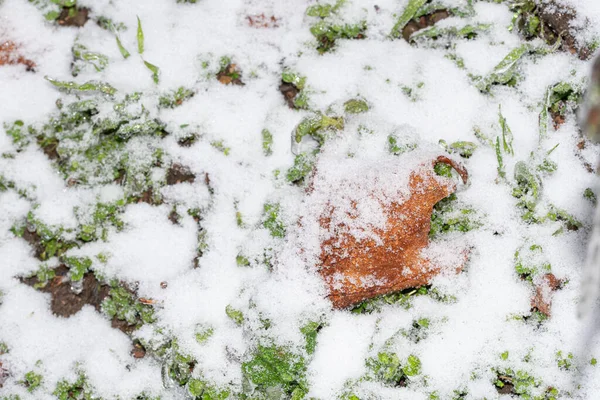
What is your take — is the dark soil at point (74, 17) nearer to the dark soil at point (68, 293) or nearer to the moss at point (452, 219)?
the dark soil at point (68, 293)

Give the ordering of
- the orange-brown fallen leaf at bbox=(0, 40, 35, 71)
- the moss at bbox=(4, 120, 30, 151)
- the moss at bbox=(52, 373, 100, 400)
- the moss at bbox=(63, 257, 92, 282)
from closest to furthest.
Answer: the moss at bbox=(52, 373, 100, 400), the moss at bbox=(63, 257, 92, 282), the moss at bbox=(4, 120, 30, 151), the orange-brown fallen leaf at bbox=(0, 40, 35, 71)

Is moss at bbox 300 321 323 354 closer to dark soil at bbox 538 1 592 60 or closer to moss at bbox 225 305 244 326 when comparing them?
moss at bbox 225 305 244 326

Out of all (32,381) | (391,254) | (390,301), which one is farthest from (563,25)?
(32,381)

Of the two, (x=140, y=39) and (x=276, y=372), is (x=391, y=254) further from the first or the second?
(x=140, y=39)

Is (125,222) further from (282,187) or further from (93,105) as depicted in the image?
(282,187)

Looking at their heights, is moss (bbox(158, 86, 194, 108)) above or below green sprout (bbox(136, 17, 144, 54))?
below

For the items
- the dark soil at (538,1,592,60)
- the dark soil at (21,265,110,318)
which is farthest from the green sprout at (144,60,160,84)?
the dark soil at (538,1,592,60)

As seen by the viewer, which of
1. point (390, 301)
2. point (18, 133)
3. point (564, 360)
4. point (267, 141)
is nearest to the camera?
point (564, 360)
